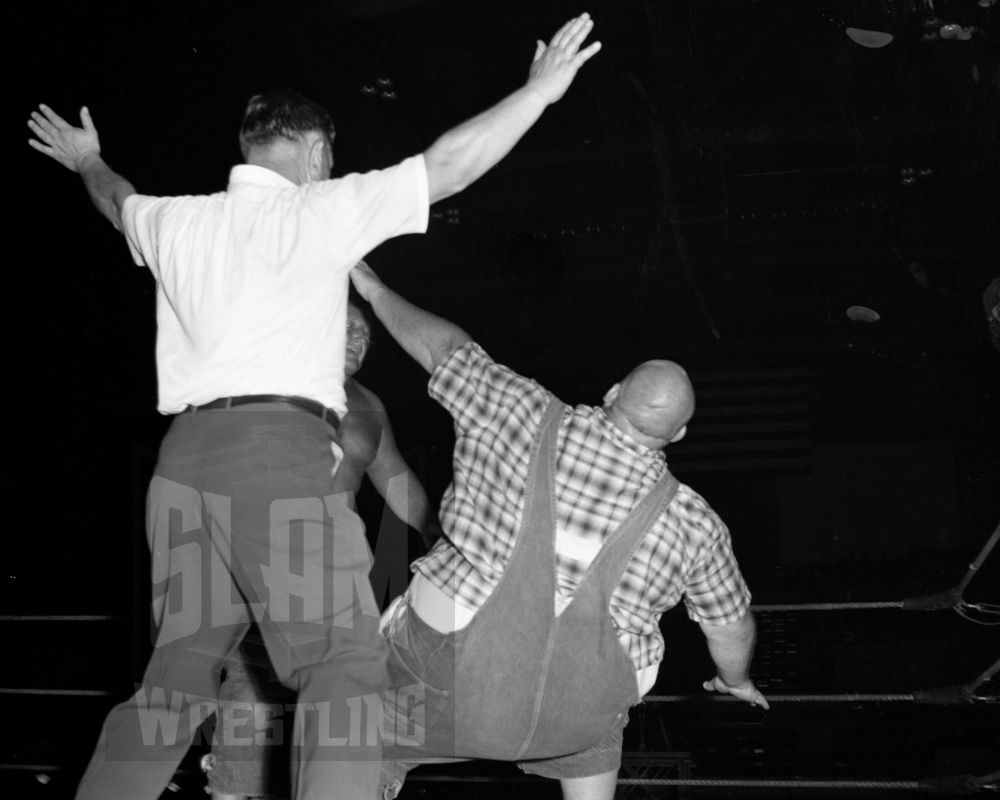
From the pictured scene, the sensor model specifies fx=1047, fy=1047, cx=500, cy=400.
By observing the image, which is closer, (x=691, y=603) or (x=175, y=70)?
(x=691, y=603)

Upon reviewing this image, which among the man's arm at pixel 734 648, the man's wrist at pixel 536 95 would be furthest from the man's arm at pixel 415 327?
the man's arm at pixel 734 648

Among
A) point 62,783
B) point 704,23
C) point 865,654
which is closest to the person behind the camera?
point 704,23

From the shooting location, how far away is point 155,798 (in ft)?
5.19

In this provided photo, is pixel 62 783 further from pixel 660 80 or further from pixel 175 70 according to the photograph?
pixel 660 80

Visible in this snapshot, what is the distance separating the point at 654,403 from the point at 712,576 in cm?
36

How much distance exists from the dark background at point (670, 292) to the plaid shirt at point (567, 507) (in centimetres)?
180

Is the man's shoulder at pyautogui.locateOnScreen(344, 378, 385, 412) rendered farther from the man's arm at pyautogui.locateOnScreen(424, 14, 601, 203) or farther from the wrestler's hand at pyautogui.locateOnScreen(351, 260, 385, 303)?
the man's arm at pyautogui.locateOnScreen(424, 14, 601, 203)

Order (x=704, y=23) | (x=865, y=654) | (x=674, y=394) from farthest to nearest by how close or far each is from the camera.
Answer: (x=865, y=654) → (x=704, y=23) → (x=674, y=394)

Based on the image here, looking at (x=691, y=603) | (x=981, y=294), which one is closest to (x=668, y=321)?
(x=981, y=294)

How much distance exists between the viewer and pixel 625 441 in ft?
6.32

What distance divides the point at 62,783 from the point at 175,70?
9.91 feet

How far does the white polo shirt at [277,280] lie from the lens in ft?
5.11

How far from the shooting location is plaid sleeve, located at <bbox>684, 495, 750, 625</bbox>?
76.2 inches

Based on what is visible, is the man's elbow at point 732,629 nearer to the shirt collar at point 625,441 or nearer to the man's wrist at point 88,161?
the shirt collar at point 625,441
